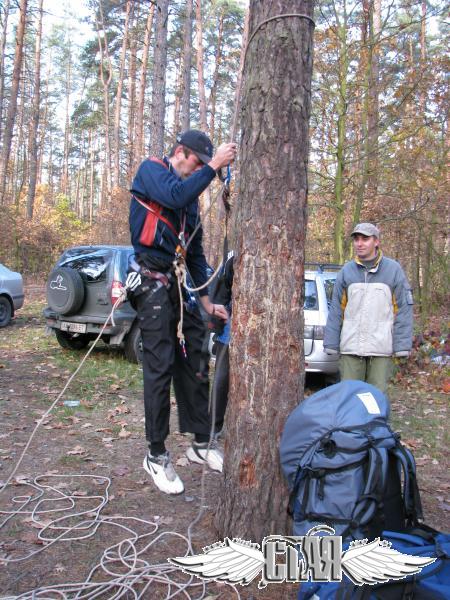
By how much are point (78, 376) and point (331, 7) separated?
801 centimetres

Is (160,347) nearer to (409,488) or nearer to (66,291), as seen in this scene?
(409,488)

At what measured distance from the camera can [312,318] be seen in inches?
260

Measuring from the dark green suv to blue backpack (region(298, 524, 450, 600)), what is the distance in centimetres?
581

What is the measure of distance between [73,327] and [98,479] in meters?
4.35

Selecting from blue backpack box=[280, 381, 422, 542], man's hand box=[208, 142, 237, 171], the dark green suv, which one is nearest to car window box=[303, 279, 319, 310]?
the dark green suv

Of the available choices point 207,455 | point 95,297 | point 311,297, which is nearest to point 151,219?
point 207,455

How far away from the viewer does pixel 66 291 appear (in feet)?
Answer: 24.9

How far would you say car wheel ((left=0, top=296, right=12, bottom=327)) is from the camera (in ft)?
37.4

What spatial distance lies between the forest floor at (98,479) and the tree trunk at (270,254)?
39 centimetres

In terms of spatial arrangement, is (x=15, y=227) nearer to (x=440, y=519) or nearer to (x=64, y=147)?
(x=440, y=519)

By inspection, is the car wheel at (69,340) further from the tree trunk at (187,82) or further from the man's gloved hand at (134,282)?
the tree trunk at (187,82)

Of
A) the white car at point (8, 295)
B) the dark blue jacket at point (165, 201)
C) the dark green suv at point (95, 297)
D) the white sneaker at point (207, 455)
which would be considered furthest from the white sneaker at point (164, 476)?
the white car at point (8, 295)

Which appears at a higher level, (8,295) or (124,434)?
(8,295)

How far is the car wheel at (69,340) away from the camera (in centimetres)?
857
